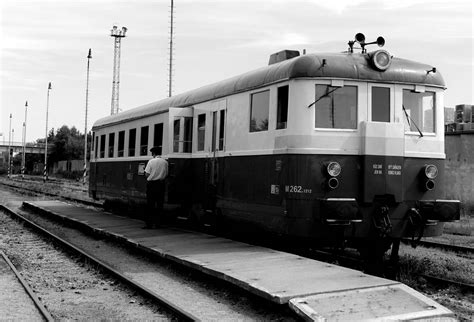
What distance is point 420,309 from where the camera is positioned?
565cm

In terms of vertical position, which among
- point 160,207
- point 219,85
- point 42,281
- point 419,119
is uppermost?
point 219,85

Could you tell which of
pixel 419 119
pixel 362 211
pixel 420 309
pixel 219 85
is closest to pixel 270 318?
pixel 420 309

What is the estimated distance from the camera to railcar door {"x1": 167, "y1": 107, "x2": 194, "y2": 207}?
39.4 feet

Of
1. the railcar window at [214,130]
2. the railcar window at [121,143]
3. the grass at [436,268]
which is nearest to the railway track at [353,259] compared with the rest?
the grass at [436,268]

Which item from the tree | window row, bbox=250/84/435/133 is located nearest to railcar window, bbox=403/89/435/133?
window row, bbox=250/84/435/133

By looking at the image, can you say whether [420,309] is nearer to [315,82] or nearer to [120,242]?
[315,82]

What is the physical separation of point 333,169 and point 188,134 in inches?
185

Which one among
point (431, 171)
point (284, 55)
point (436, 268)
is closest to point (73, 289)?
point (284, 55)

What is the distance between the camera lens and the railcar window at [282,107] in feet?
28.3

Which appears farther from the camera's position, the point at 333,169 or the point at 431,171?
the point at 431,171

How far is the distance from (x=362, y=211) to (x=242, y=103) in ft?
9.63

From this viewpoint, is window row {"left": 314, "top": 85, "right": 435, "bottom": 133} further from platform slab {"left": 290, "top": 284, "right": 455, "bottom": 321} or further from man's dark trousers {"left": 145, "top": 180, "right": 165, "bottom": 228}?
man's dark trousers {"left": 145, "top": 180, "right": 165, "bottom": 228}

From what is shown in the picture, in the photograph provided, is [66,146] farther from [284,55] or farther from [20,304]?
[20,304]

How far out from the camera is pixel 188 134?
12086 millimetres
